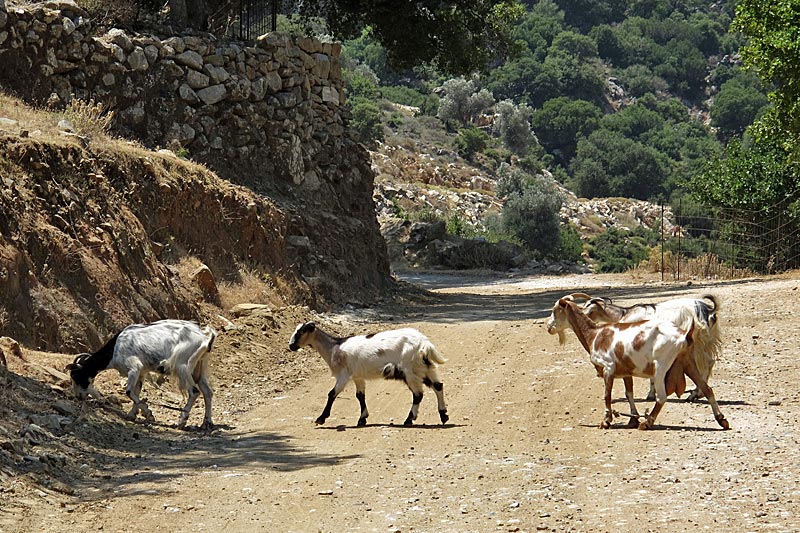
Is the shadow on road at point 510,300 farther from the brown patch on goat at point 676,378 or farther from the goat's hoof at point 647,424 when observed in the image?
the goat's hoof at point 647,424

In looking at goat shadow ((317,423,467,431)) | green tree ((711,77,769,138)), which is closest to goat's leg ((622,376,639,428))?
goat shadow ((317,423,467,431))

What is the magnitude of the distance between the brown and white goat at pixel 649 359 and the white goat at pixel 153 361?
14.0 feet

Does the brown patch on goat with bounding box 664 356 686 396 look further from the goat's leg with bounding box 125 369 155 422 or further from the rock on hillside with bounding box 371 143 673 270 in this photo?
the rock on hillside with bounding box 371 143 673 270

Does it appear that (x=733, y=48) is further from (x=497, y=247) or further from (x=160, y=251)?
(x=160, y=251)

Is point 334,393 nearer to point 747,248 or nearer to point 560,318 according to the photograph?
point 560,318

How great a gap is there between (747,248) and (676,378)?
26.2 meters

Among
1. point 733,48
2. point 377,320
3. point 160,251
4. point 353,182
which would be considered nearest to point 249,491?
point 160,251

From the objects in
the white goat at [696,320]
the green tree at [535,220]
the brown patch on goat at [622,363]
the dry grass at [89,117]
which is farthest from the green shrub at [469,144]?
the brown patch on goat at [622,363]

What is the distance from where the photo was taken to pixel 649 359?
11.5 m

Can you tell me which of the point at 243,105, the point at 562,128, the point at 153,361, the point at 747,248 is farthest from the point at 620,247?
the point at 153,361

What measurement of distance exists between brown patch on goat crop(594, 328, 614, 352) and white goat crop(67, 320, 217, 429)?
4.18 metres

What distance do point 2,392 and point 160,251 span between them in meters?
7.28

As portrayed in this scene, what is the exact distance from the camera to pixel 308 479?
966cm

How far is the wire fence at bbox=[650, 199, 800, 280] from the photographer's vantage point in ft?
112
